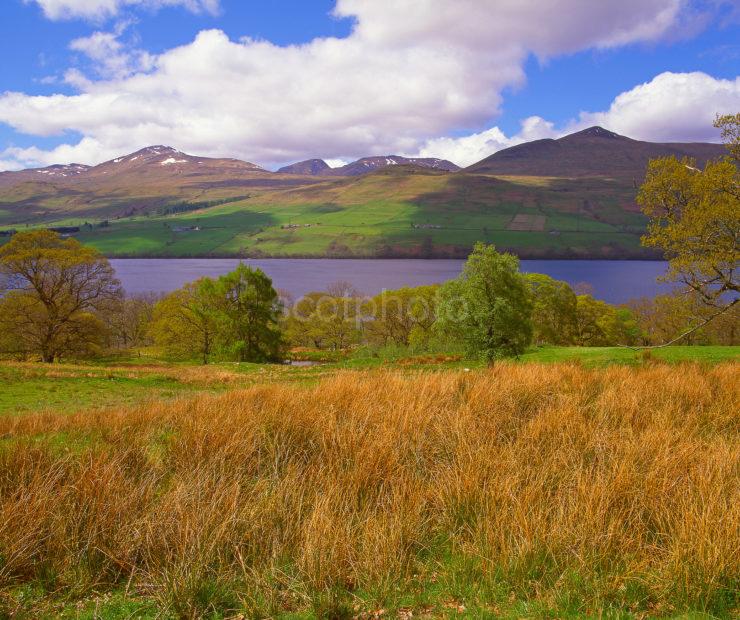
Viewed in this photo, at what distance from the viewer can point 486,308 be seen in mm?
21562

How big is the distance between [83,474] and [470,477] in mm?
3685

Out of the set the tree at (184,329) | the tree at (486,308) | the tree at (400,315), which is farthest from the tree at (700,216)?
the tree at (400,315)

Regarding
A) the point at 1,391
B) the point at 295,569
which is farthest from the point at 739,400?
the point at 1,391

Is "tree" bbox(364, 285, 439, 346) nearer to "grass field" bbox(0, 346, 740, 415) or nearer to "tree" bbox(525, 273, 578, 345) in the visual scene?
"tree" bbox(525, 273, 578, 345)

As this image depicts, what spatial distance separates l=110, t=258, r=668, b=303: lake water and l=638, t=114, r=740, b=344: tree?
9211cm

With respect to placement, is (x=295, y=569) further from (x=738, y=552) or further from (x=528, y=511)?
(x=738, y=552)

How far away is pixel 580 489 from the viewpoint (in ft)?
13.7

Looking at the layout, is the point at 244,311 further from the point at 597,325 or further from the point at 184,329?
the point at 597,325

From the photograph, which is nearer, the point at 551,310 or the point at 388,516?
the point at 388,516

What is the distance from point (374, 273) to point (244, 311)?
358 feet

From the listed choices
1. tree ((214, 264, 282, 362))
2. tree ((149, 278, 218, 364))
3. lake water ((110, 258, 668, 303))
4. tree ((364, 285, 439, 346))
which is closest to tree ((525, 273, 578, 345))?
tree ((364, 285, 439, 346))

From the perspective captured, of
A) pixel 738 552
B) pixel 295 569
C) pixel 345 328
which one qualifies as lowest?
pixel 345 328

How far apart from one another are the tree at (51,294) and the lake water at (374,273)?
70.0m

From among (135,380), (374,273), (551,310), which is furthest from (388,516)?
(374,273)
